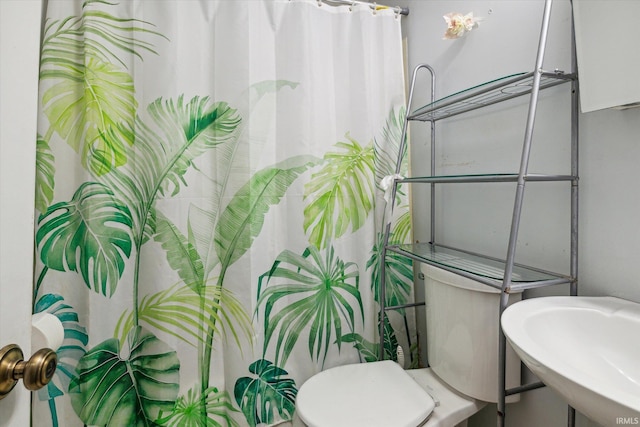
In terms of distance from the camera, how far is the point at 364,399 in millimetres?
1051

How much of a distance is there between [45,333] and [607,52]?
1219 millimetres

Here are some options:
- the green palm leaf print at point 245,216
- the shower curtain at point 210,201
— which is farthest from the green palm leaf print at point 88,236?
the green palm leaf print at point 245,216

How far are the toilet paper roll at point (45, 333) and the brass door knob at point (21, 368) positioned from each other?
75 millimetres

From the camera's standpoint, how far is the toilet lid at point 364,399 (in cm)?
95

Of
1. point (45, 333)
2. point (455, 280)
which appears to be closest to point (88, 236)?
point (45, 333)

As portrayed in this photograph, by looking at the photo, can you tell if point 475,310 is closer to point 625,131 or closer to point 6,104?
point 625,131

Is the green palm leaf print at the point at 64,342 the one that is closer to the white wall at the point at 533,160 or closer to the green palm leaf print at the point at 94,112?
the green palm leaf print at the point at 94,112

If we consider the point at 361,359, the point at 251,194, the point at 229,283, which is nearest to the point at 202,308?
the point at 229,283

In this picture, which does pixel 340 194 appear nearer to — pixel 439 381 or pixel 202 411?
pixel 439 381

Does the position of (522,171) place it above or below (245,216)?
above

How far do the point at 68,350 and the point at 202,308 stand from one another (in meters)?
0.43

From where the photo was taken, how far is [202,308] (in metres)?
1.22

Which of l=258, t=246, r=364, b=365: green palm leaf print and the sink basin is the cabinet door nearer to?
the sink basin

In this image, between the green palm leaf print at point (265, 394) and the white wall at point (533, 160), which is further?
the green palm leaf print at point (265, 394)
